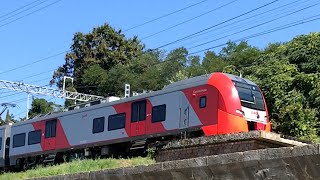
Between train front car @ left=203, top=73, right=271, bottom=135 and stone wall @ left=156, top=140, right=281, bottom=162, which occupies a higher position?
train front car @ left=203, top=73, right=271, bottom=135

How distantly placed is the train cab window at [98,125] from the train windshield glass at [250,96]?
5830 mm

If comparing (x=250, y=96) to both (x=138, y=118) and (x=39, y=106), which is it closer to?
(x=138, y=118)

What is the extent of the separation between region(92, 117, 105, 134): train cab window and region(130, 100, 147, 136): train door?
184cm

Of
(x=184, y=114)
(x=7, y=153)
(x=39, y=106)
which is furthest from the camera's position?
(x=39, y=106)

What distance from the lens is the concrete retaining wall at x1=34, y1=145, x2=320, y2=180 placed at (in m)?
6.05

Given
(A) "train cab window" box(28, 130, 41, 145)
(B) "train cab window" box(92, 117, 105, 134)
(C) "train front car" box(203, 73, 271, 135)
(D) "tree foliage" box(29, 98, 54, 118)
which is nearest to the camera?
(C) "train front car" box(203, 73, 271, 135)

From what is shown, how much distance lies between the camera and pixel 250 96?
19.2 metres

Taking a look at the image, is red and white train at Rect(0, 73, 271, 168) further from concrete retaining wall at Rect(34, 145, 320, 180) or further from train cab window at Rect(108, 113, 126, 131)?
concrete retaining wall at Rect(34, 145, 320, 180)

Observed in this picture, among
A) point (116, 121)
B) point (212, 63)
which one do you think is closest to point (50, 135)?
point (116, 121)

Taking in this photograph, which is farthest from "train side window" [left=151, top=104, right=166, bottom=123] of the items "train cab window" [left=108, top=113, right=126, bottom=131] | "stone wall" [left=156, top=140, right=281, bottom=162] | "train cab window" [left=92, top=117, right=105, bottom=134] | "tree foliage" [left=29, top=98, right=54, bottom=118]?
"tree foliage" [left=29, top=98, right=54, bottom=118]

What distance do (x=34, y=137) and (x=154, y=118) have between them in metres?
8.07

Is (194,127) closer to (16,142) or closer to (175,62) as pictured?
(16,142)

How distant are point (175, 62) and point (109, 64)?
6.52 metres

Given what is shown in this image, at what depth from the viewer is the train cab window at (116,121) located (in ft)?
67.8
